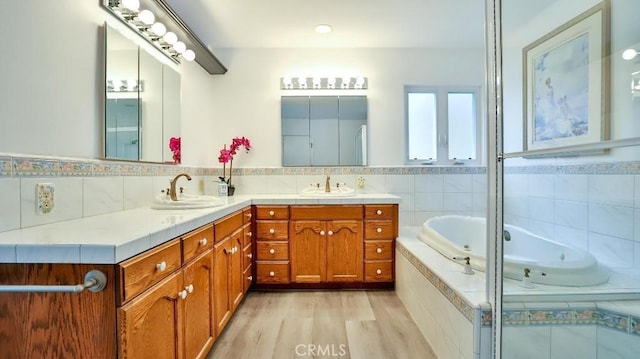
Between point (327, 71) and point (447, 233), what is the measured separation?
204 centimetres

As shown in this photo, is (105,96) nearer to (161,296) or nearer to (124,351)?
(161,296)

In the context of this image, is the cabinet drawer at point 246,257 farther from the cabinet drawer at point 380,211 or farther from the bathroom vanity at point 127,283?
the cabinet drawer at point 380,211

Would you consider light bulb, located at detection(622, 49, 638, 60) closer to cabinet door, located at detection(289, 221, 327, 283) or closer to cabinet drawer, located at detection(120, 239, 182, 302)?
cabinet door, located at detection(289, 221, 327, 283)

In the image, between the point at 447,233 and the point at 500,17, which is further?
the point at 447,233

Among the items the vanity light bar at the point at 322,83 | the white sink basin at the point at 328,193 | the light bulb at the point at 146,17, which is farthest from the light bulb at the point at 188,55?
the white sink basin at the point at 328,193

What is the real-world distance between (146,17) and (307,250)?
2.02m

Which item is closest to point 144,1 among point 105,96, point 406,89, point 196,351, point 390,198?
point 105,96

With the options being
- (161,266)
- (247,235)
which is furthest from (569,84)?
(247,235)

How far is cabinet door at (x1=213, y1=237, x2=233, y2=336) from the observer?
1.65 m

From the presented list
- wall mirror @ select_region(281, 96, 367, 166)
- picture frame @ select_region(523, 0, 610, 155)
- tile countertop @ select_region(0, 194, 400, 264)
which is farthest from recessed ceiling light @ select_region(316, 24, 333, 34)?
→ tile countertop @ select_region(0, 194, 400, 264)

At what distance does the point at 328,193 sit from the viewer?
2861 millimetres

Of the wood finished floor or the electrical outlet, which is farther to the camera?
the wood finished floor

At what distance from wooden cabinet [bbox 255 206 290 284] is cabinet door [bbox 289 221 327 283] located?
61 millimetres

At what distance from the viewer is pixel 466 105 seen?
317 cm
